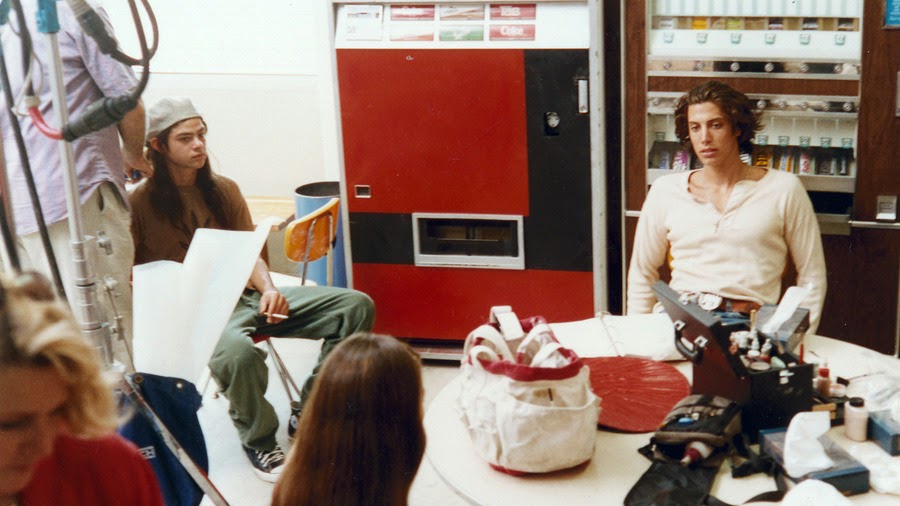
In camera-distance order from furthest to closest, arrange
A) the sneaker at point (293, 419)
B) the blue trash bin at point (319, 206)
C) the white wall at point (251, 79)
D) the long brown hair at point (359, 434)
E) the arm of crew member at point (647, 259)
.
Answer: the white wall at point (251, 79), the blue trash bin at point (319, 206), the sneaker at point (293, 419), the arm of crew member at point (647, 259), the long brown hair at point (359, 434)

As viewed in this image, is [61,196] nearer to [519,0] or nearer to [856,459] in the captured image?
[519,0]

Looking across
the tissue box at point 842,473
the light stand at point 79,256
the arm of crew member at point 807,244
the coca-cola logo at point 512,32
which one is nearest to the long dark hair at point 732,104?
the arm of crew member at point 807,244

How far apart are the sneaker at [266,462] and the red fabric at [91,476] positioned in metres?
1.80

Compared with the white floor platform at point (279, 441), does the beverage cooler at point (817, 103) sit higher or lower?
higher

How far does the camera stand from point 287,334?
353 centimetres

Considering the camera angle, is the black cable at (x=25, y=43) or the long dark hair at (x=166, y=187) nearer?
the black cable at (x=25, y=43)

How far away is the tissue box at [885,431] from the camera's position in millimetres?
1991

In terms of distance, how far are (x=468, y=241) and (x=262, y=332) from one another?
941 mm

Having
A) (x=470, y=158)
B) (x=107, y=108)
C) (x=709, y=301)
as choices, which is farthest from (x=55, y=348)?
(x=470, y=158)

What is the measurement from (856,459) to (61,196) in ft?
7.08

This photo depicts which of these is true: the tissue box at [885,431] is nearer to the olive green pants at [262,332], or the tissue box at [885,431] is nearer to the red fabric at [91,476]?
the red fabric at [91,476]

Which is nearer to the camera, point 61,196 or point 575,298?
point 61,196

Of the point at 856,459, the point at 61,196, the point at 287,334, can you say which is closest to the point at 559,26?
the point at 287,334

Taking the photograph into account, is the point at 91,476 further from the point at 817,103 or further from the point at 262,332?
the point at 817,103
